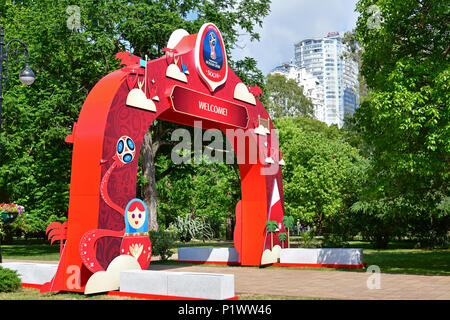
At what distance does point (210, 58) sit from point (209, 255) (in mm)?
7768

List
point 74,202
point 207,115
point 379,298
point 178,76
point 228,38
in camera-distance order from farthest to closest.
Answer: point 228,38
point 207,115
point 178,76
point 74,202
point 379,298

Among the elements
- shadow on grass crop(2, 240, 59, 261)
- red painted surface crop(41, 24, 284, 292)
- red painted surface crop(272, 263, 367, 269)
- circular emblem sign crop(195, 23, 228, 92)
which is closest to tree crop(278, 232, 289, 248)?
red painted surface crop(272, 263, 367, 269)

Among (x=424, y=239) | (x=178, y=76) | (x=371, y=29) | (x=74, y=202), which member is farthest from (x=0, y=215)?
(x=424, y=239)

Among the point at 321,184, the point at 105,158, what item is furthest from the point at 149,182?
the point at 105,158

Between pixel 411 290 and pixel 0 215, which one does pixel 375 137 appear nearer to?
pixel 411 290

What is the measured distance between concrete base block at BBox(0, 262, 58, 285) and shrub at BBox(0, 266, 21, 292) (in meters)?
0.34

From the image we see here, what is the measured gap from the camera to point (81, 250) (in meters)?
9.77

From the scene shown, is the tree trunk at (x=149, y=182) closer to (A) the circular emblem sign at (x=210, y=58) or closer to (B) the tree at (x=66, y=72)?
(B) the tree at (x=66, y=72)

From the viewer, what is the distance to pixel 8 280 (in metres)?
10.4

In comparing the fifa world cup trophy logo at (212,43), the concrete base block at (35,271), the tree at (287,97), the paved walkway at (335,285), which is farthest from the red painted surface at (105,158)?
the tree at (287,97)

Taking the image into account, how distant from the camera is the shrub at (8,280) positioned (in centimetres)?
1030

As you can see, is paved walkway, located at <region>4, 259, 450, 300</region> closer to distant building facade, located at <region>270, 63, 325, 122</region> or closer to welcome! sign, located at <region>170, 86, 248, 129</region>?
welcome! sign, located at <region>170, 86, 248, 129</region>

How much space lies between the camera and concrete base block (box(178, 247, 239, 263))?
58.1 feet
